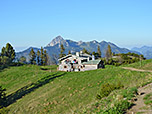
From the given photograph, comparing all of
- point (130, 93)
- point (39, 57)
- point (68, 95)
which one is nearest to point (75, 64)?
point (68, 95)

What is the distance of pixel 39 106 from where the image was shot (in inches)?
1167

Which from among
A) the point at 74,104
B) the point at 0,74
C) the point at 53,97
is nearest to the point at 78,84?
the point at 53,97

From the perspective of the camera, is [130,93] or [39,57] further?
[39,57]

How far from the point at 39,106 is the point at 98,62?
1162 inches

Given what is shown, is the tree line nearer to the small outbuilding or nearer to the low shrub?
the small outbuilding

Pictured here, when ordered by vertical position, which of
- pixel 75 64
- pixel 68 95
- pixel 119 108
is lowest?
pixel 68 95

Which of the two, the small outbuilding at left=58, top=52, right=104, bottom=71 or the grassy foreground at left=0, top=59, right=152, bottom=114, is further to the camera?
the small outbuilding at left=58, top=52, right=104, bottom=71

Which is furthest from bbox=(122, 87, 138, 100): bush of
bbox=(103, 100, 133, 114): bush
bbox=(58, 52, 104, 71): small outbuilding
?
bbox=(58, 52, 104, 71): small outbuilding

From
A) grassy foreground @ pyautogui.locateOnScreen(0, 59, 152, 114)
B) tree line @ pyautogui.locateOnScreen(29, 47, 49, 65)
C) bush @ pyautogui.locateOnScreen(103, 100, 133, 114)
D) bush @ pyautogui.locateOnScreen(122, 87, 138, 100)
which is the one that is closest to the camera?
bush @ pyautogui.locateOnScreen(103, 100, 133, 114)

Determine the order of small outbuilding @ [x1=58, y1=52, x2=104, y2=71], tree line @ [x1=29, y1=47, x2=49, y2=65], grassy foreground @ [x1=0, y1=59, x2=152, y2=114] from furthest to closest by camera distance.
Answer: tree line @ [x1=29, y1=47, x2=49, y2=65] < small outbuilding @ [x1=58, y1=52, x2=104, y2=71] < grassy foreground @ [x1=0, y1=59, x2=152, y2=114]

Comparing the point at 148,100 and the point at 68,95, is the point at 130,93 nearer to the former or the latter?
the point at 148,100

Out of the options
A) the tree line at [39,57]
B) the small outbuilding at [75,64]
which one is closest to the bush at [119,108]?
the small outbuilding at [75,64]

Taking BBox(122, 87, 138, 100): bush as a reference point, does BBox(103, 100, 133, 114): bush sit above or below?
below

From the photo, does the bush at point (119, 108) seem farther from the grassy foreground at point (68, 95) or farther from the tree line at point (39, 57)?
the tree line at point (39, 57)
